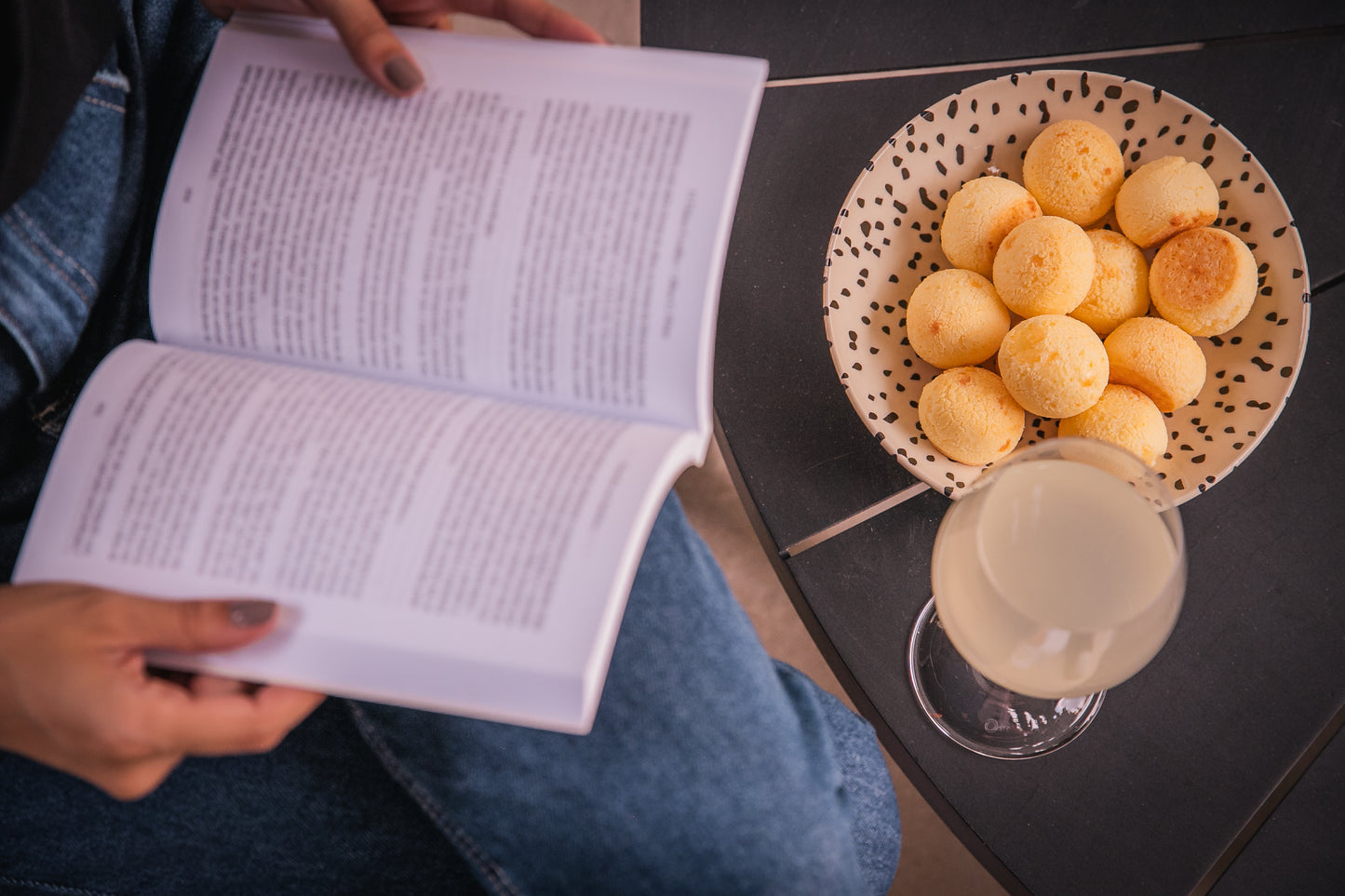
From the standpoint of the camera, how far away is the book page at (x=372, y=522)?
1.43 feet

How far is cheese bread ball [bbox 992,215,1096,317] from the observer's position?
52 centimetres

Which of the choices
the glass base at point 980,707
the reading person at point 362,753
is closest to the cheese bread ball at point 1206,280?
the glass base at point 980,707

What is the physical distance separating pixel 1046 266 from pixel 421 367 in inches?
16.0

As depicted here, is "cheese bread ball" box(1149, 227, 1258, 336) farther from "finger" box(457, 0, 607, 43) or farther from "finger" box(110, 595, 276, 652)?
"finger" box(110, 595, 276, 652)

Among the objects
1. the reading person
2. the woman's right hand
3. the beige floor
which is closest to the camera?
the woman's right hand

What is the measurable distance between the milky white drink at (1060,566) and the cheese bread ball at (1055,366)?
0.19 feet

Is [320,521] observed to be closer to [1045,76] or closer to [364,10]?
[364,10]

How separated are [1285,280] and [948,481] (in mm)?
268

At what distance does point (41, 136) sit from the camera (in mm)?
475

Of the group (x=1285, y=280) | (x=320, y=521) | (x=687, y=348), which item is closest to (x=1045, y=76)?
(x=1285, y=280)

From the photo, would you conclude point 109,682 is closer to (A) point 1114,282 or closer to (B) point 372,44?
(B) point 372,44

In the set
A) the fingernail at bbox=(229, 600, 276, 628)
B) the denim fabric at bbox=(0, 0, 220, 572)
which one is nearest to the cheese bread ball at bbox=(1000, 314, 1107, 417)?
the fingernail at bbox=(229, 600, 276, 628)

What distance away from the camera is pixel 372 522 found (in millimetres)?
460

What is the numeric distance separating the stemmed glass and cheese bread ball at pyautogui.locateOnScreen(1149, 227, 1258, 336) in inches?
5.6
